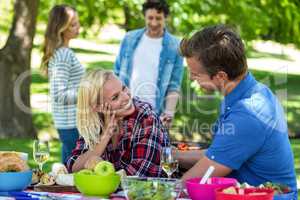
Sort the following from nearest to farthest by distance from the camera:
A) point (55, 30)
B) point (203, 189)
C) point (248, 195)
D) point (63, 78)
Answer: point (248, 195) < point (203, 189) < point (63, 78) < point (55, 30)

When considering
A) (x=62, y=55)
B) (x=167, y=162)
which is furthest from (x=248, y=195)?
(x=62, y=55)

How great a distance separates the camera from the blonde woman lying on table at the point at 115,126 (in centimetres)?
419

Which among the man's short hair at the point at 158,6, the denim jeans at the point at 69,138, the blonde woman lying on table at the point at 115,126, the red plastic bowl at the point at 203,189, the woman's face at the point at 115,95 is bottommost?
the denim jeans at the point at 69,138

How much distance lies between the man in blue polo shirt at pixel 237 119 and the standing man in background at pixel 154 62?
304 cm

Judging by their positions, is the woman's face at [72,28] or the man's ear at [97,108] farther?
the woman's face at [72,28]

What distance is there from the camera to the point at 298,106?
15500mm

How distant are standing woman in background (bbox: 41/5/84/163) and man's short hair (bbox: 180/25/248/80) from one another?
96.6 inches

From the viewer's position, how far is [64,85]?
6.03 meters

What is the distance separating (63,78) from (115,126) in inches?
73.1

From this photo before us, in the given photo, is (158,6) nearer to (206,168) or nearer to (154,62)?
(154,62)

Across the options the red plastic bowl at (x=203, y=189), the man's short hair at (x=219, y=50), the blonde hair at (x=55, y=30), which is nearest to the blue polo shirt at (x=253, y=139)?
the man's short hair at (x=219, y=50)

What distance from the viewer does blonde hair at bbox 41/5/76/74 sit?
244 inches

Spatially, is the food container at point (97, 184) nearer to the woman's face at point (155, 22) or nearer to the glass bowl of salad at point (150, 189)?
the glass bowl of salad at point (150, 189)

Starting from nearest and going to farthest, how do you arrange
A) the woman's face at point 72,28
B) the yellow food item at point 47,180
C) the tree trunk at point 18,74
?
the yellow food item at point 47,180
the woman's face at point 72,28
the tree trunk at point 18,74
